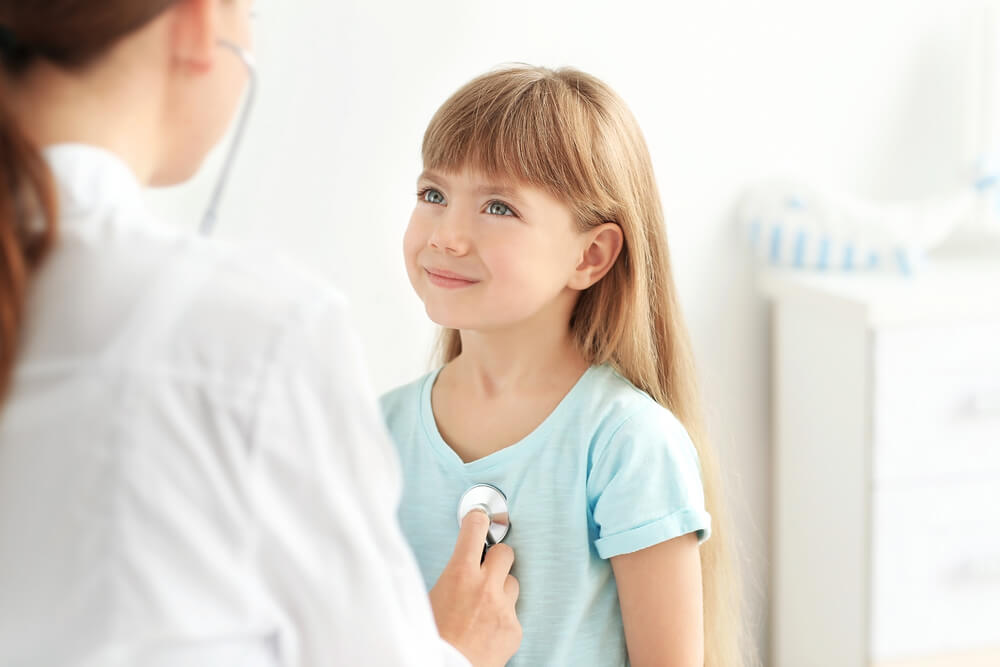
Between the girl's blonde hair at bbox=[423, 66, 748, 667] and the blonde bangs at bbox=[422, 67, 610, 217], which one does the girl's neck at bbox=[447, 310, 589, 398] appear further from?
the blonde bangs at bbox=[422, 67, 610, 217]

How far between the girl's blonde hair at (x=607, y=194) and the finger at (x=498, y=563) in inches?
8.5

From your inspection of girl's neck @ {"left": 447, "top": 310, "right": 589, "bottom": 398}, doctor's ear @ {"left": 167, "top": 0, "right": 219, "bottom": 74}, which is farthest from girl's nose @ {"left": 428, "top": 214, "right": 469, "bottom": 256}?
doctor's ear @ {"left": 167, "top": 0, "right": 219, "bottom": 74}

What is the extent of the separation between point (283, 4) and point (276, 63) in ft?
0.28

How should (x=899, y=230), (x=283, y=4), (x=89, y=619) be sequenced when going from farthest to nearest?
(x=899, y=230) < (x=283, y=4) < (x=89, y=619)

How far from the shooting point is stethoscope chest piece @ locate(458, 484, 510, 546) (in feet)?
3.31

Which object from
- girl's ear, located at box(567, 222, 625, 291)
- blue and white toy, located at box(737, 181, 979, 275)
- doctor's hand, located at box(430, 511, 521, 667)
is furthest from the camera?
blue and white toy, located at box(737, 181, 979, 275)

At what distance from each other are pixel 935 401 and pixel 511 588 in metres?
0.86

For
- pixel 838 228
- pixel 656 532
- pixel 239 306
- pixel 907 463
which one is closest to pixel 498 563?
pixel 656 532

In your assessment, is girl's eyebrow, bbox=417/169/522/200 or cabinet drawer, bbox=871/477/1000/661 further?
cabinet drawer, bbox=871/477/1000/661

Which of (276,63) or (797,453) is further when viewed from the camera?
(797,453)

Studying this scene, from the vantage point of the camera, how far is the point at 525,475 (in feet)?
3.33

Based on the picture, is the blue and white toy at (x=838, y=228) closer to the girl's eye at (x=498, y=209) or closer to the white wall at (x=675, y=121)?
the white wall at (x=675, y=121)

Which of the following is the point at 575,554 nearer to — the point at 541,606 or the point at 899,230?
the point at 541,606

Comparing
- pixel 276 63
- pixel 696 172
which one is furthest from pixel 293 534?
pixel 696 172
